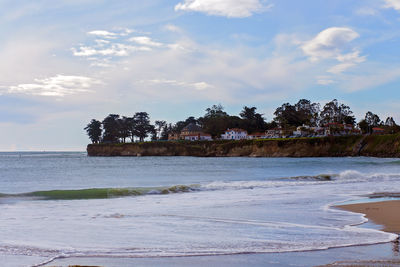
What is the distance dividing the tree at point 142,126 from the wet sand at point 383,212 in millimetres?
153626

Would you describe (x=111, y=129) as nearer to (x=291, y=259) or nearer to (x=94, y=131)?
(x=94, y=131)

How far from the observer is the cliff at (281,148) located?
87188mm

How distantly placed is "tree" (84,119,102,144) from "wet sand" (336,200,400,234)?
6258 inches

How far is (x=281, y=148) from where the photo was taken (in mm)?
103500

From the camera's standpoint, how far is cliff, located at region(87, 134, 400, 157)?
87188mm

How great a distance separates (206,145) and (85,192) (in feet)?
335

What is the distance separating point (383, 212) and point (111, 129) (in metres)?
156

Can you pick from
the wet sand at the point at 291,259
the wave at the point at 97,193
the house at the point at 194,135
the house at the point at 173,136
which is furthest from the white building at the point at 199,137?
the wet sand at the point at 291,259

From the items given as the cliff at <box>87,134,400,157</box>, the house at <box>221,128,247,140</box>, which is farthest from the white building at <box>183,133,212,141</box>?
the cliff at <box>87,134,400,157</box>

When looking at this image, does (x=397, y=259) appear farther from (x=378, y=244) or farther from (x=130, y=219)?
(x=130, y=219)

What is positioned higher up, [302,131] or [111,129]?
[111,129]

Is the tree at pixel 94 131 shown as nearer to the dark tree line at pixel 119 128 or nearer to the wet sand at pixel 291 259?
the dark tree line at pixel 119 128

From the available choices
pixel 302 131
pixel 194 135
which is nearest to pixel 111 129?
pixel 194 135

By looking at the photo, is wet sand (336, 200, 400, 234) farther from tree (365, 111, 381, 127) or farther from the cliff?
tree (365, 111, 381, 127)
